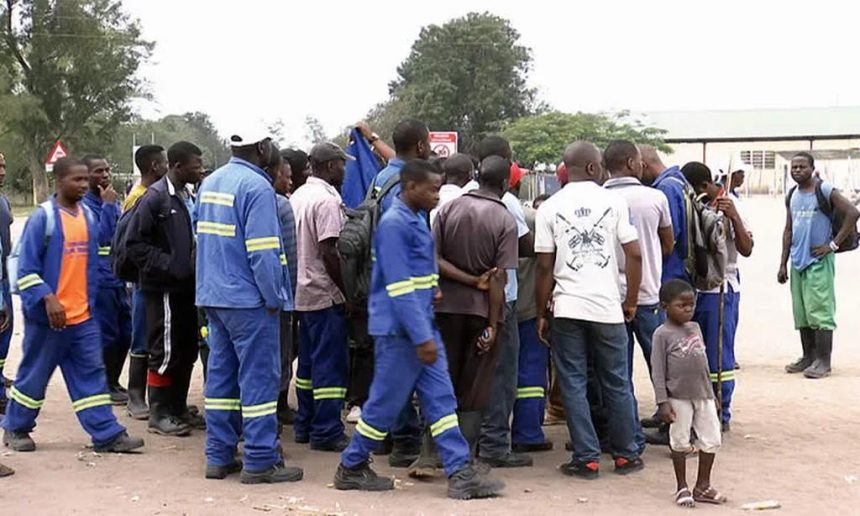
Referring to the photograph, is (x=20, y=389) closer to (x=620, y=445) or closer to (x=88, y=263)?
(x=88, y=263)

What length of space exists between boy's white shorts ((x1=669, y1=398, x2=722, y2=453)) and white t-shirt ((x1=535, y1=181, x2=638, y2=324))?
73cm

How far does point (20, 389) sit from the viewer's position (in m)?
6.55

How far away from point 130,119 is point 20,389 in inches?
1917

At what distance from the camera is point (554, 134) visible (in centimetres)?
5531

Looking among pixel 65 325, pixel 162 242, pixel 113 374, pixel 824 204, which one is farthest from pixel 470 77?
pixel 65 325

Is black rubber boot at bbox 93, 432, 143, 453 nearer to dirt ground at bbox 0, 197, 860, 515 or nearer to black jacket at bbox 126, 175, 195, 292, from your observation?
dirt ground at bbox 0, 197, 860, 515

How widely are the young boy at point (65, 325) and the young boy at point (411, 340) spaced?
206cm

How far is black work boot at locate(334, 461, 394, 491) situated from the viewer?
580 cm

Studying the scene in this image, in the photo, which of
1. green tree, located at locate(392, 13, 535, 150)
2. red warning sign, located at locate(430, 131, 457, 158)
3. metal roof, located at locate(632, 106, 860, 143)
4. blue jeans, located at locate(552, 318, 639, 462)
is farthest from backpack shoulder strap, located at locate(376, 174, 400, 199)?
metal roof, located at locate(632, 106, 860, 143)

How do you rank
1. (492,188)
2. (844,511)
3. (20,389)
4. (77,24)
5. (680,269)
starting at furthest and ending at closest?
(77,24) < (680,269) < (20,389) < (492,188) < (844,511)

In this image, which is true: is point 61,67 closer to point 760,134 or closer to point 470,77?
point 470,77

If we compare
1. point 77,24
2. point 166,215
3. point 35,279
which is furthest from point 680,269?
point 77,24

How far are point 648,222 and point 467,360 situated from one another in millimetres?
1630

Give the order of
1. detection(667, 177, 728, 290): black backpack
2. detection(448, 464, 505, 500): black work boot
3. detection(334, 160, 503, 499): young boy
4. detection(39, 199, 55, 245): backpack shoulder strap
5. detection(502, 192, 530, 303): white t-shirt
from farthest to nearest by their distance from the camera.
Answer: detection(667, 177, 728, 290): black backpack
detection(39, 199, 55, 245): backpack shoulder strap
detection(502, 192, 530, 303): white t-shirt
detection(448, 464, 505, 500): black work boot
detection(334, 160, 503, 499): young boy
